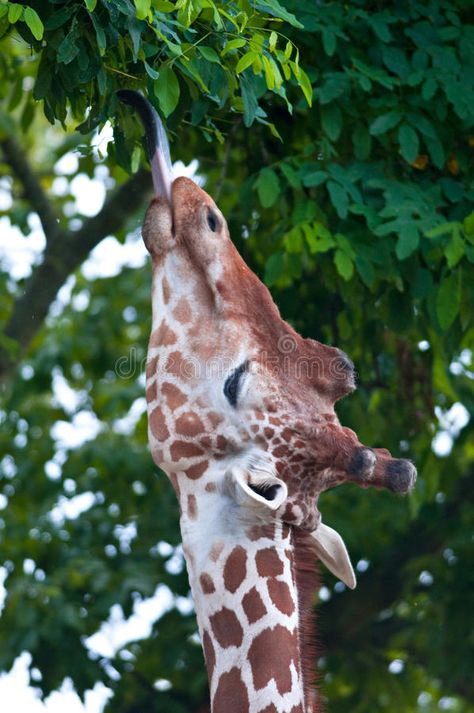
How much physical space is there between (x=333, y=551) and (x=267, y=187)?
1.97 m

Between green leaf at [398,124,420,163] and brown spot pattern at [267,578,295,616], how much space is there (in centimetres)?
227

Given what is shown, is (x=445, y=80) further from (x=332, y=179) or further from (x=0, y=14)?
(x=0, y=14)

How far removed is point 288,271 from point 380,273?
465 millimetres

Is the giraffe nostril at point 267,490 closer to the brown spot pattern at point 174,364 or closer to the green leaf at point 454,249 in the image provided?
the brown spot pattern at point 174,364

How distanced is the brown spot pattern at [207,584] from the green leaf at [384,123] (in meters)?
2.40

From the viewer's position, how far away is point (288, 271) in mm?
5711

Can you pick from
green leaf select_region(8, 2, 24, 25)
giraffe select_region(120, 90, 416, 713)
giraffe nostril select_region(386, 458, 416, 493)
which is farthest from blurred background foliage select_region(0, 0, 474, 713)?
giraffe nostril select_region(386, 458, 416, 493)

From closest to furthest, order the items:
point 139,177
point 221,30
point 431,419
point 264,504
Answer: point 264,504, point 221,30, point 431,419, point 139,177

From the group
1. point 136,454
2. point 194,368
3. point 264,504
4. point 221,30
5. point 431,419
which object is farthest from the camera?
point 136,454

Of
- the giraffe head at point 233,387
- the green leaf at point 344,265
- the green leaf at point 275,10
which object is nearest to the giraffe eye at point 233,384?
the giraffe head at point 233,387

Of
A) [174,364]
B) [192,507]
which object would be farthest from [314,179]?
[192,507]

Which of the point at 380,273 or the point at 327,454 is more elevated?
the point at 327,454

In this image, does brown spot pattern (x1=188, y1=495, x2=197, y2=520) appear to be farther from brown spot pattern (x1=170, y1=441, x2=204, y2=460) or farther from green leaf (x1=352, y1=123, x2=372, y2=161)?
green leaf (x1=352, y1=123, x2=372, y2=161)

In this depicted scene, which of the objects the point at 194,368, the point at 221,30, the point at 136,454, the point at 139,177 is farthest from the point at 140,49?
the point at 136,454
